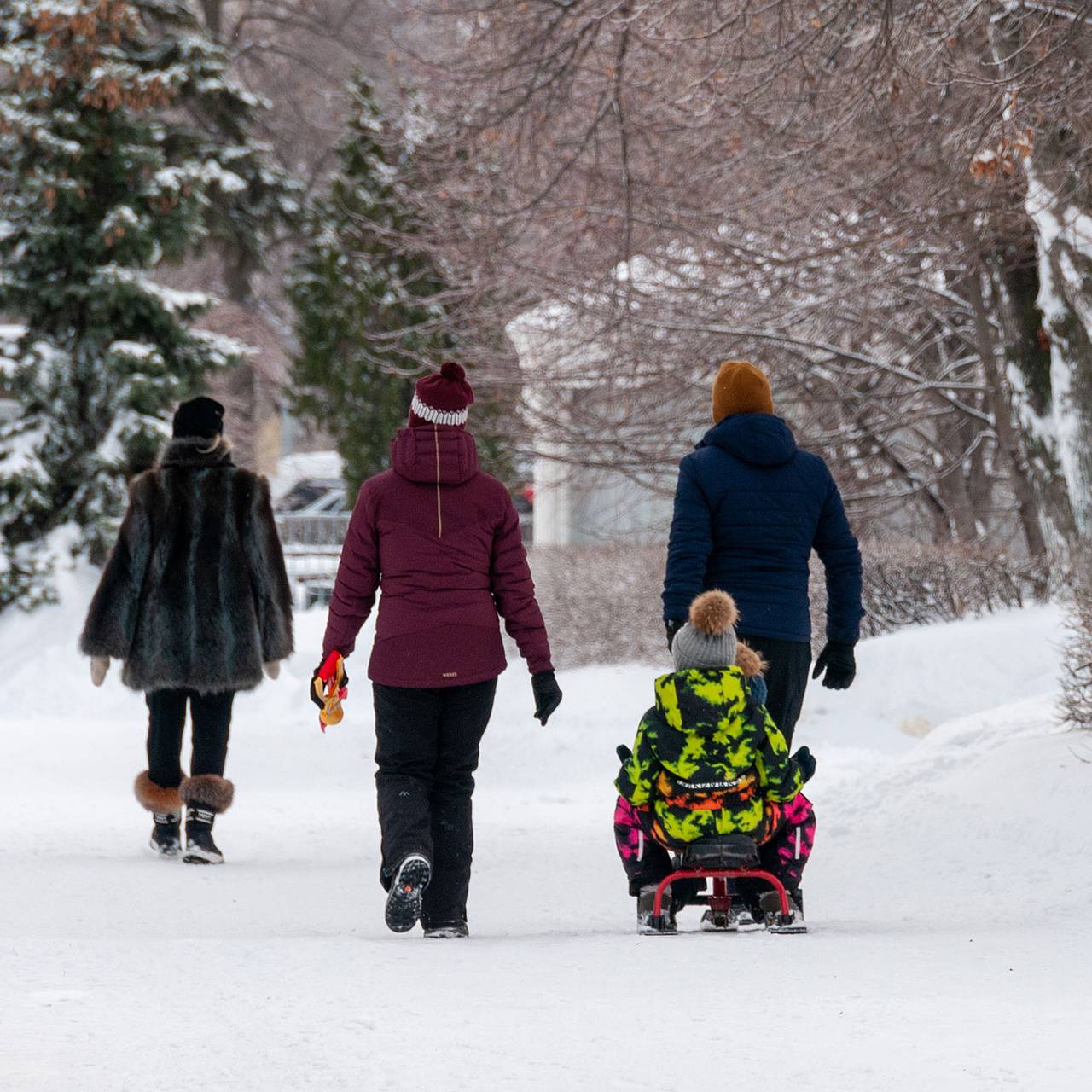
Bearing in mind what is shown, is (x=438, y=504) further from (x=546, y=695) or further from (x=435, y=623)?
(x=546, y=695)

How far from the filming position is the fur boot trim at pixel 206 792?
305 inches

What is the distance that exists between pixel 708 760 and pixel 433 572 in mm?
1059

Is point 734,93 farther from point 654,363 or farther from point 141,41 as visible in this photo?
point 141,41

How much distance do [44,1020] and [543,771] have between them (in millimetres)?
8269

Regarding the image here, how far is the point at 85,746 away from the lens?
13.0 metres

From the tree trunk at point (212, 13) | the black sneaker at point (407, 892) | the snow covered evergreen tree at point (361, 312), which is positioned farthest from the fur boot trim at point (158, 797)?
the tree trunk at point (212, 13)

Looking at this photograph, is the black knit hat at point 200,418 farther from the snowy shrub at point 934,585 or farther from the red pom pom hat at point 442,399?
the snowy shrub at point 934,585

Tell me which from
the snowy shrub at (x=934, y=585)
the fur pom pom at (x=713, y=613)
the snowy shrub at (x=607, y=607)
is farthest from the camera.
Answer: the snowy shrub at (x=607, y=607)

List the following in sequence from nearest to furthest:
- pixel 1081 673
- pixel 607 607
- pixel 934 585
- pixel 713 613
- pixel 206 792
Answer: pixel 713 613, pixel 206 792, pixel 1081 673, pixel 934 585, pixel 607 607

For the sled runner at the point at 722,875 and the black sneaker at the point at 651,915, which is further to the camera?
the black sneaker at the point at 651,915

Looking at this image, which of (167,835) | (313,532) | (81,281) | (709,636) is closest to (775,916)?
(709,636)

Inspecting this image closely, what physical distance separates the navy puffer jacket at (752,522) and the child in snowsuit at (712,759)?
1.27 feet

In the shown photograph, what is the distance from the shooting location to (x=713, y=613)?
541cm

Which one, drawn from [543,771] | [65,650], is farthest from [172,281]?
[543,771]
